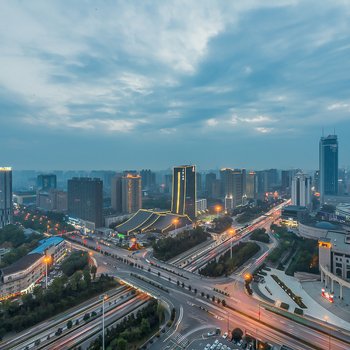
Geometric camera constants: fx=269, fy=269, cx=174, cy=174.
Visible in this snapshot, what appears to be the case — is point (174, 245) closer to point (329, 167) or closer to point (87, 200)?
point (87, 200)

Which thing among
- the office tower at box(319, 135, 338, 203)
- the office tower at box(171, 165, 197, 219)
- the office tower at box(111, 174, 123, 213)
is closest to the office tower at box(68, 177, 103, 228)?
the office tower at box(111, 174, 123, 213)

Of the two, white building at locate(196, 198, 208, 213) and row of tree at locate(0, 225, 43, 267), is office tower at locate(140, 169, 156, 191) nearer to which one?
white building at locate(196, 198, 208, 213)

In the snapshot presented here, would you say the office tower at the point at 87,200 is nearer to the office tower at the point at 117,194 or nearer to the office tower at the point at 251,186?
the office tower at the point at 117,194

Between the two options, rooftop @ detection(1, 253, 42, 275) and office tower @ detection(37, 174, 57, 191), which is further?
office tower @ detection(37, 174, 57, 191)

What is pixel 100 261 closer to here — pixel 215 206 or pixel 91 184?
pixel 91 184

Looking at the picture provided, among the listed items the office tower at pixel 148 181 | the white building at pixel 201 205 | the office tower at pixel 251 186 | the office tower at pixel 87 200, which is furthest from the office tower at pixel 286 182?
the office tower at pixel 87 200

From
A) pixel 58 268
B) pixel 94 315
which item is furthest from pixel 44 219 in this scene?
pixel 94 315

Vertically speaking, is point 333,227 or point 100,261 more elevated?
point 333,227
